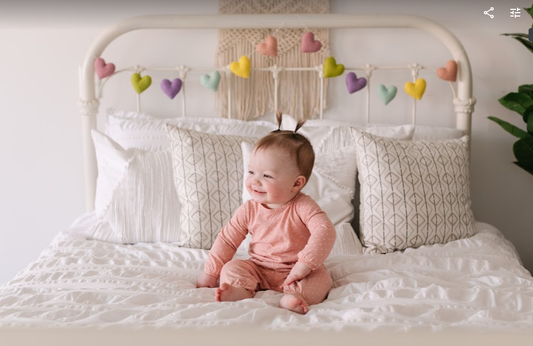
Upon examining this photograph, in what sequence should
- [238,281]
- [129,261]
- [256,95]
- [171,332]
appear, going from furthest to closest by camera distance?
[256,95] < [129,261] < [238,281] < [171,332]

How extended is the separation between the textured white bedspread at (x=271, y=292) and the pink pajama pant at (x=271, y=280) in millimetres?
36

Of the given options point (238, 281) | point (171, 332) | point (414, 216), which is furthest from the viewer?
point (414, 216)

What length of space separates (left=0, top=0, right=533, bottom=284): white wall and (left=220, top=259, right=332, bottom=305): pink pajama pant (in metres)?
1.08

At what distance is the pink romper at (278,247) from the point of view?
5.13ft

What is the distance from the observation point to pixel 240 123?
7.91 ft

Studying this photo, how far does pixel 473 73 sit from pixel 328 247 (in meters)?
1.33

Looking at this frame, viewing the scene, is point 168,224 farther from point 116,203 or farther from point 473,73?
point 473,73

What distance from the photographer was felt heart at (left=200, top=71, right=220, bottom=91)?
2.46m

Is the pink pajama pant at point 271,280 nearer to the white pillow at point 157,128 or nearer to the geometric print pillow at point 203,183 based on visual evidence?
the geometric print pillow at point 203,183

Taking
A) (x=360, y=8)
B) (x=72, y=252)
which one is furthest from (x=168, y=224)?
(x=360, y=8)

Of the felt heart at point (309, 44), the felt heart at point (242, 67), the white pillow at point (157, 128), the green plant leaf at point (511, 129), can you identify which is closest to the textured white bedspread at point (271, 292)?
the white pillow at point (157, 128)

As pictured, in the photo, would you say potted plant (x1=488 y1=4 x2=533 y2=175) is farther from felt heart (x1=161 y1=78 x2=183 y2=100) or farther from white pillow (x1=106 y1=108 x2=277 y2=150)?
felt heart (x1=161 y1=78 x2=183 y2=100)

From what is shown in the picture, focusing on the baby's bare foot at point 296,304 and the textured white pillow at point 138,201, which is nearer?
the baby's bare foot at point 296,304

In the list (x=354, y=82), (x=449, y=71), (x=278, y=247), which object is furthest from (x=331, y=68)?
(x=278, y=247)
